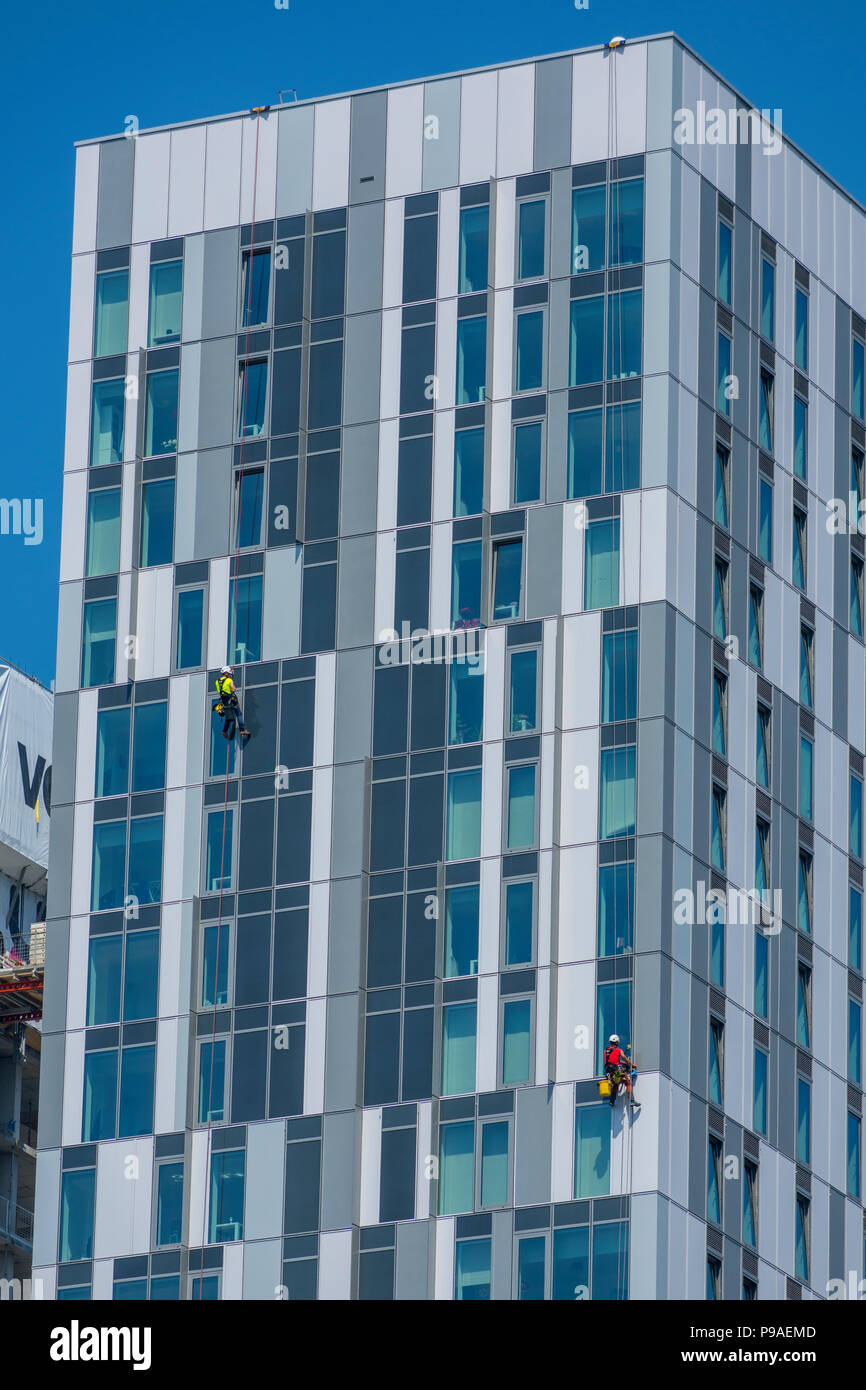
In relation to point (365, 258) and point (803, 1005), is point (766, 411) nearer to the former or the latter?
point (365, 258)

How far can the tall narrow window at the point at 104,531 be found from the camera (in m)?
98.4

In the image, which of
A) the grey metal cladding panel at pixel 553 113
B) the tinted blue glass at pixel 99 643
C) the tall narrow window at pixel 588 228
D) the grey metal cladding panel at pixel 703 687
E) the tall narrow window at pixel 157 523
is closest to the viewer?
the grey metal cladding panel at pixel 703 687

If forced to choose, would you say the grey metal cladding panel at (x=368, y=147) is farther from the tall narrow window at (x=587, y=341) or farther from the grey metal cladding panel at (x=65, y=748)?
the grey metal cladding panel at (x=65, y=748)

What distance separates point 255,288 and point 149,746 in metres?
15.2

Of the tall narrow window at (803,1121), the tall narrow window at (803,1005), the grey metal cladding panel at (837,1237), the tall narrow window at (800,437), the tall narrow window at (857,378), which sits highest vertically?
the tall narrow window at (857,378)

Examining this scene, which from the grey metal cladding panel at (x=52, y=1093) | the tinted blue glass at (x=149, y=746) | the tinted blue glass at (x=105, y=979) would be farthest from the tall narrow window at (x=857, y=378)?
the grey metal cladding panel at (x=52, y=1093)

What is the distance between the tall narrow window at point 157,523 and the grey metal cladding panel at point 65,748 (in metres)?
5.01

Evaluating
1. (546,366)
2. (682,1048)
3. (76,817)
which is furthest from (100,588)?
(682,1048)

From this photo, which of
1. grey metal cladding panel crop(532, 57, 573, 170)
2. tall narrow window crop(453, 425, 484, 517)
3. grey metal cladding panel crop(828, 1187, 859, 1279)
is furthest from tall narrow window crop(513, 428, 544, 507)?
grey metal cladding panel crop(828, 1187, 859, 1279)

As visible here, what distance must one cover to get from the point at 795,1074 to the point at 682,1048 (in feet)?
22.4

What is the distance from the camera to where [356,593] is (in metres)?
94.0

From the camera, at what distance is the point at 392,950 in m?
89.6

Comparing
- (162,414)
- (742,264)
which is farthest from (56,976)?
(742,264)

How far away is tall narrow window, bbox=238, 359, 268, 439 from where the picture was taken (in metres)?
97.4
